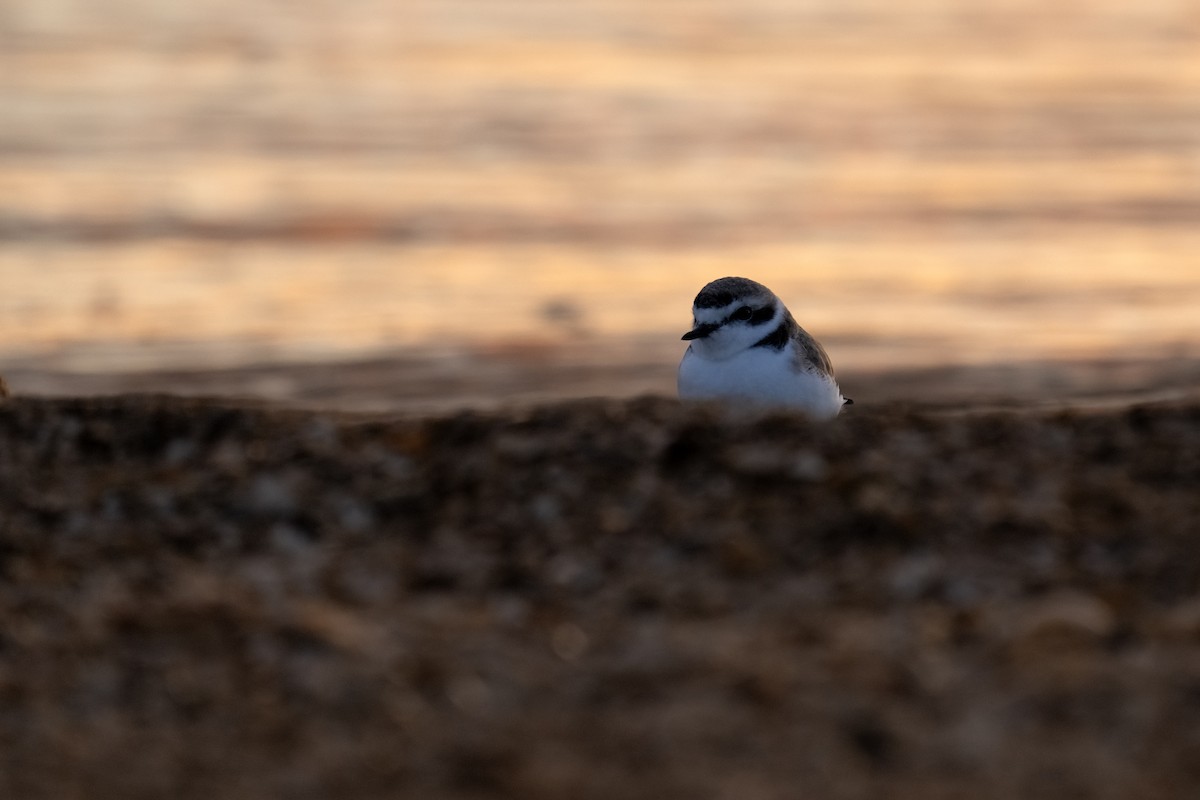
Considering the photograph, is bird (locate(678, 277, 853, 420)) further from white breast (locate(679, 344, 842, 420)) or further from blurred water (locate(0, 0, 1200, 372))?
blurred water (locate(0, 0, 1200, 372))

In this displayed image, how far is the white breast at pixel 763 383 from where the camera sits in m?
7.49

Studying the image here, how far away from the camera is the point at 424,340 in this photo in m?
10.9

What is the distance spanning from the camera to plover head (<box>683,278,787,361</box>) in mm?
7656

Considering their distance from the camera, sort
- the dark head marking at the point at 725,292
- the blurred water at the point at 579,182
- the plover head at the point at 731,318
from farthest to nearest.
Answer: the blurred water at the point at 579,182
the dark head marking at the point at 725,292
the plover head at the point at 731,318

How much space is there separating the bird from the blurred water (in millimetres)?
2864

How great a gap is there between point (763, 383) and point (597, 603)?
2.54 metres

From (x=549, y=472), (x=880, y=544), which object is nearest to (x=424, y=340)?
(x=549, y=472)

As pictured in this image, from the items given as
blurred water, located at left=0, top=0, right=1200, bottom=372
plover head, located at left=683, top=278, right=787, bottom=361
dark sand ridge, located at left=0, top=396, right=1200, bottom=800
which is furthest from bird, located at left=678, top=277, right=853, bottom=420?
blurred water, located at left=0, top=0, right=1200, bottom=372

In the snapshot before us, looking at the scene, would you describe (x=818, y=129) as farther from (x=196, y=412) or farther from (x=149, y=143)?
(x=196, y=412)

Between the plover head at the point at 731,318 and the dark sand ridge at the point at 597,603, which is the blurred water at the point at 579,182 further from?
the dark sand ridge at the point at 597,603

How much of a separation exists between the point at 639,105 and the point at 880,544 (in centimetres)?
1101

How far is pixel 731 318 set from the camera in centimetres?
772

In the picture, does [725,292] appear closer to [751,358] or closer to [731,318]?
[731,318]

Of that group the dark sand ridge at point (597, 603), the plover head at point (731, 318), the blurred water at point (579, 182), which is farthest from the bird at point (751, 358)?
the blurred water at point (579, 182)
